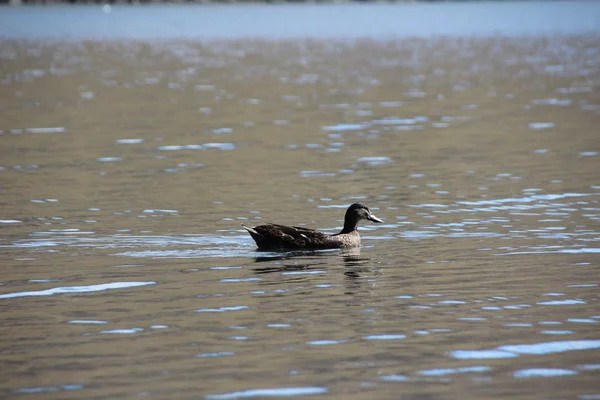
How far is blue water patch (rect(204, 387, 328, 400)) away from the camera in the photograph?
38.0 feet

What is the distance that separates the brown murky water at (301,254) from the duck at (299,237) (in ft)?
0.96

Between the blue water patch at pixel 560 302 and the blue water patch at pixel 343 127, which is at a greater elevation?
the blue water patch at pixel 560 302

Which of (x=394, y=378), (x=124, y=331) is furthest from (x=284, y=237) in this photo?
(x=394, y=378)

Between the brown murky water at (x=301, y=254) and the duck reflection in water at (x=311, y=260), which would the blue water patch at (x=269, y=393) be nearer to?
the brown murky water at (x=301, y=254)

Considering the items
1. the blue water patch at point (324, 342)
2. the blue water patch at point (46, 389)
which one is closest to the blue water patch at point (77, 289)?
the blue water patch at point (324, 342)

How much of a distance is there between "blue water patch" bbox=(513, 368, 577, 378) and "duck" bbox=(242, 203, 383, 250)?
23.3 feet

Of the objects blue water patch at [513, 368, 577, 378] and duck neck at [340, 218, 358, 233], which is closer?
blue water patch at [513, 368, 577, 378]

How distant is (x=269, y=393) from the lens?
38.4ft

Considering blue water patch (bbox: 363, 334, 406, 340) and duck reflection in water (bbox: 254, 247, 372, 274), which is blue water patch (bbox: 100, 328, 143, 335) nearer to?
blue water patch (bbox: 363, 334, 406, 340)

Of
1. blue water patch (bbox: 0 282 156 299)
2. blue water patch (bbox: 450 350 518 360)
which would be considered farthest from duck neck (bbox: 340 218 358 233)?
blue water patch (bbox: 450 350 518 360)

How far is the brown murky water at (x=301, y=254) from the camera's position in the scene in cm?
1253

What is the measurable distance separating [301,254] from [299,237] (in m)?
0.25

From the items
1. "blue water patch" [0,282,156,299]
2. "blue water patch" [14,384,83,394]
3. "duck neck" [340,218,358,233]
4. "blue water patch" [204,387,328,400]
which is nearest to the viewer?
"blue water patch" [204,387,328,400]

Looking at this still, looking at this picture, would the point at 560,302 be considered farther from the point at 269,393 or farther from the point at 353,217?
the point at 353,217
